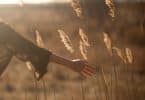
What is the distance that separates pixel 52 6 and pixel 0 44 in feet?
10.7

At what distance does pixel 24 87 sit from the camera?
403 centimetres

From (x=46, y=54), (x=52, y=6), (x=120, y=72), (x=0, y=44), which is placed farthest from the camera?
(x=52, y=6)

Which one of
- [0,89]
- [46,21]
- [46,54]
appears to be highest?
[46,54]

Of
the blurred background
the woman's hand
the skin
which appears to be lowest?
the blurred background

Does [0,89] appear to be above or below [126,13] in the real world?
below

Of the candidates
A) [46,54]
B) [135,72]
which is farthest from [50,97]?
[46,54]

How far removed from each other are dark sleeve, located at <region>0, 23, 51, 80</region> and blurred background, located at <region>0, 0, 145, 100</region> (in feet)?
6.40

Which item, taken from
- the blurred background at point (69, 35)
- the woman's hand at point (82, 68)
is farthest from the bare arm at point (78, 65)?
the blurred background at point (69, 35)

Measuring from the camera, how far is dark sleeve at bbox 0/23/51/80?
162cm

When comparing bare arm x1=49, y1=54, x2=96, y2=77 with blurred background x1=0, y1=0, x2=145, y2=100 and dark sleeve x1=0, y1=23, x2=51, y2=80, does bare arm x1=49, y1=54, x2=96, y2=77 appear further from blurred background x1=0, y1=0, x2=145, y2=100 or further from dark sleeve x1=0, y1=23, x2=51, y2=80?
blurred background x1=0, y1=0, x2=145, y2=100

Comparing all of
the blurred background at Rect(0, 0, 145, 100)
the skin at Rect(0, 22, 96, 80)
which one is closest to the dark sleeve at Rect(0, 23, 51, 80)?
the skin at Rect(0, 22, 96, 80)

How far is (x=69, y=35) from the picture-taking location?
4.52 m

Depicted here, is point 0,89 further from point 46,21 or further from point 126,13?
point 126,13

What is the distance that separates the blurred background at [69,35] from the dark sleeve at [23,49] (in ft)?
6.40
